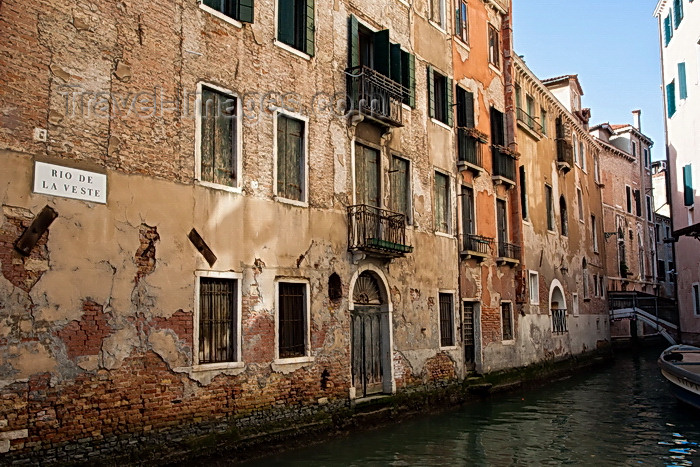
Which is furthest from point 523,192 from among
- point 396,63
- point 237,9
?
point 237,9

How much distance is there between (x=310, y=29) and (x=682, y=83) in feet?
48.1

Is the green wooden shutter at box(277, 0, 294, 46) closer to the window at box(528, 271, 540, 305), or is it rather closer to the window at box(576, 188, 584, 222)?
the window at box(528, 271, 540, 305)

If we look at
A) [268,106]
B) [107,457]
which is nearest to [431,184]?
[268,106]

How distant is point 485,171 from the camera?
17.2 meters

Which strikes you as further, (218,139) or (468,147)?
(468,147)

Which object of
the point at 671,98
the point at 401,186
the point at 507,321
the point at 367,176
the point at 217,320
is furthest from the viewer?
the point at 671,98

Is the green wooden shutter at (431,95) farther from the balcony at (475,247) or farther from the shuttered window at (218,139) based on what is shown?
the shuttered window at (218,139)

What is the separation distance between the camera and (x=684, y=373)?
13.0m

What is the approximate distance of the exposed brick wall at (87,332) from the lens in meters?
7.38

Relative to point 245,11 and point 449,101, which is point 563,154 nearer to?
point 449,101

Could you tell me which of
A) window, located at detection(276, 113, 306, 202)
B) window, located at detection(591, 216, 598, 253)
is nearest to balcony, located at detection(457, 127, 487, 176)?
window, located at detection(276, 113, 306, 202)

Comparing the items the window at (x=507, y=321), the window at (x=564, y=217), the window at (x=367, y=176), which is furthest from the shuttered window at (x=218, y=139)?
the window at (x=564, y=217)

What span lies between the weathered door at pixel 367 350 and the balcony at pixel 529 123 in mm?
10087

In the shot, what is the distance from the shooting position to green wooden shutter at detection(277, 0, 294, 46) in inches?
423
